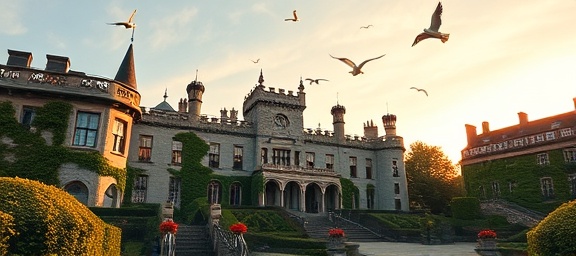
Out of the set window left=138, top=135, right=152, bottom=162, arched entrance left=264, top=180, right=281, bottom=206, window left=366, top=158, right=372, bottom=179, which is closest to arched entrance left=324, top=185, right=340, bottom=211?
window left=366, top=158, right=372, bottom=179

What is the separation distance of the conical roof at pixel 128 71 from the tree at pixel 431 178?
1708 inches

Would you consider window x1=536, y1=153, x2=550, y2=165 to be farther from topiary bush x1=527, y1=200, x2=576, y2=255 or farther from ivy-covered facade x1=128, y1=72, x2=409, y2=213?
topiary bush x1=527, y1=200, x2=576, y2=255

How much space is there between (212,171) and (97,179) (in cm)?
1191

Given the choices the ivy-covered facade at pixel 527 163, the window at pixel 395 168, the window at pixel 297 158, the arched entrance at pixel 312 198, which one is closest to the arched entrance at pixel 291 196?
the arched entrance at pixel 312 198

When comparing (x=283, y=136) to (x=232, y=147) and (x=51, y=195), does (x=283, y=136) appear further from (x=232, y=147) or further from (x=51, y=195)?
(x=51, y=195)

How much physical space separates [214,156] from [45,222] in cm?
2885

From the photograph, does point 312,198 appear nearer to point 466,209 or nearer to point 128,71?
point 466,209

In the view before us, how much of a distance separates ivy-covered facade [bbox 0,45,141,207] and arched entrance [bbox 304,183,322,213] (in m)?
20.0

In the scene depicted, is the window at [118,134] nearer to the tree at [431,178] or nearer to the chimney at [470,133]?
the tree at [431,178]

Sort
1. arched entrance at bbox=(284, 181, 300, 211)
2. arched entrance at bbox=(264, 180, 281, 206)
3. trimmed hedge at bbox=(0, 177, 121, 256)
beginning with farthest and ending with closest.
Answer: arched entrance at bbox=(284, 181, 300, 211) < arched entrance at bbox=(264, 180, 281, 206) < trimmed hedge at bbox=(0, 177, 121, 256)

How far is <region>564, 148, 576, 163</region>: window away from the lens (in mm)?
40044

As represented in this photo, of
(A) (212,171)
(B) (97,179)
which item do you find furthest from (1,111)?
(A) (212,171)

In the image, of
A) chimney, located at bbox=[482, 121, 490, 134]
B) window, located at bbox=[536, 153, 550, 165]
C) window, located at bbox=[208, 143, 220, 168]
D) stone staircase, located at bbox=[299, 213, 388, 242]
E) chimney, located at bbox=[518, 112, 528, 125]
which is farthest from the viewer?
chimney, located at bbox=[482, 121, 490, 134]

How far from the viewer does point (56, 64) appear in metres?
28.2
